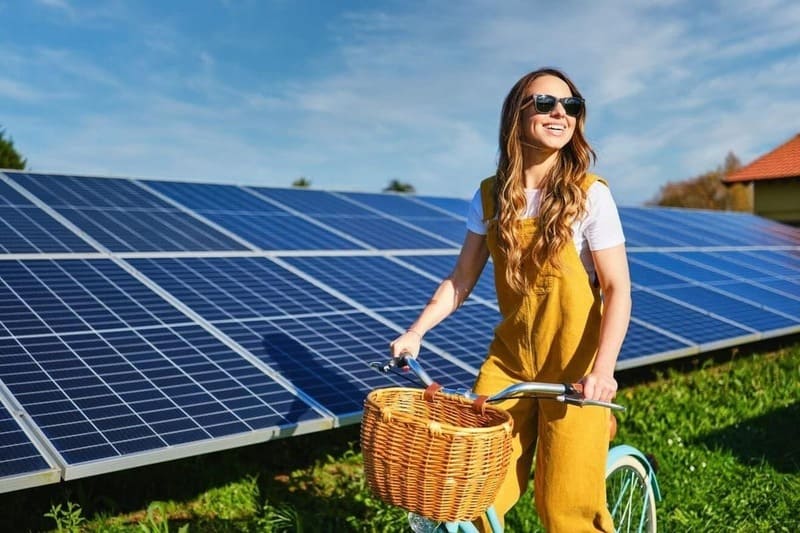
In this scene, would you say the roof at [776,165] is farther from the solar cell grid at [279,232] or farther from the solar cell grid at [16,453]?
the solar cell grid at [16,453]

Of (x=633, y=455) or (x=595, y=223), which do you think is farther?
(x=633, y=455)

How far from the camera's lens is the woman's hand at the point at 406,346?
3.09m

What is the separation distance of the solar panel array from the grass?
22.1 inches

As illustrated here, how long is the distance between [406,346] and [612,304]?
75 cm

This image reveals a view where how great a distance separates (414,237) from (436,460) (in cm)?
669

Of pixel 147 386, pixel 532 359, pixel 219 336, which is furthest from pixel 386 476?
pixel 219 336

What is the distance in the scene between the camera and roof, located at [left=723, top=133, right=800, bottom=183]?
19.5 metres

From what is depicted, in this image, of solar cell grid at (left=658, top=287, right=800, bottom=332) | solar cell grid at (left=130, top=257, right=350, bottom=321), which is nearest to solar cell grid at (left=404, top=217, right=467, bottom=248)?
solar cell grid at (left=658, top=287, right=800, bottom=332)

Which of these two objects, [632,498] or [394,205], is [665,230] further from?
[632,498]

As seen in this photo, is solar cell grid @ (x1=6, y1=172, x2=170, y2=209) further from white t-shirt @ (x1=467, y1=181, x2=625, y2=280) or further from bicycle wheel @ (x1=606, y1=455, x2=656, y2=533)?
white t-shirt @ (x1=467, y1=181, x2=625, y2=280)

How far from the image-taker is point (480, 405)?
2.79 meters

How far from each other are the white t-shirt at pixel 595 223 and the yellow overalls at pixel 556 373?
0.05 m

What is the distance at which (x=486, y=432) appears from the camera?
2.48m

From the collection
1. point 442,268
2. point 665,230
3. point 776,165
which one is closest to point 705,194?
point 776,165
